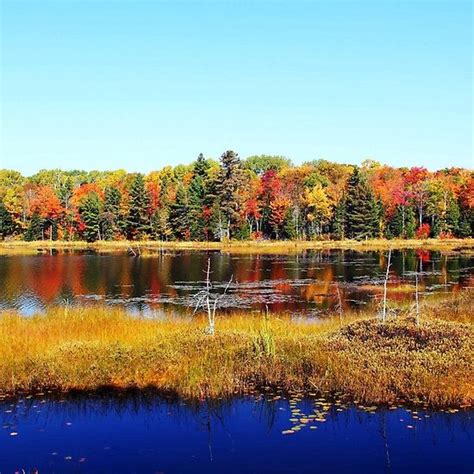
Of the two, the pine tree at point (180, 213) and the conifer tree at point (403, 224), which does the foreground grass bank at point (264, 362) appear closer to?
the pine tree at point (180, 213)

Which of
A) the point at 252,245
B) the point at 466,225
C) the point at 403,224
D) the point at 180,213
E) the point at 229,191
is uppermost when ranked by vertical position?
the point at 229,191

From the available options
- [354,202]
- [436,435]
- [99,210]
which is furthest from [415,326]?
[99,210]

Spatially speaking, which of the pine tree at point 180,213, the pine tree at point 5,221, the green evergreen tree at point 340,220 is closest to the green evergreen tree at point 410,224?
the green evergreen tree at point 340,220

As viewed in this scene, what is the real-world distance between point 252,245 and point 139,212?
68.6 ft

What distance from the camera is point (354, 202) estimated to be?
325 feet

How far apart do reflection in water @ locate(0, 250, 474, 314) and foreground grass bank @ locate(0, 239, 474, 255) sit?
21210mm

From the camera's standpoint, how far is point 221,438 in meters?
12.9

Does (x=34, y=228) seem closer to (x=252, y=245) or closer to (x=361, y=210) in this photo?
(x=252, y=245)

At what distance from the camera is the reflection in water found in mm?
34812

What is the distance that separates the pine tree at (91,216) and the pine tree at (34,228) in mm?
8967

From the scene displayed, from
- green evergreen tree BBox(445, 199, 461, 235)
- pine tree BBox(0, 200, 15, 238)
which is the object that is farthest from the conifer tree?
pine tree BBox(0, 200, 15, 238)

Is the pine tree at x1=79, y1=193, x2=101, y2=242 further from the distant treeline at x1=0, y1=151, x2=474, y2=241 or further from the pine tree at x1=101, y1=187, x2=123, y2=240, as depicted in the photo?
the pine tree at x1=101, y1=187, x2=123, y2=240

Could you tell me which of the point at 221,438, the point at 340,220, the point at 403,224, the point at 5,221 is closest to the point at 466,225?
the point at 403,224

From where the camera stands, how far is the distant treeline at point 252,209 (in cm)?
10050
